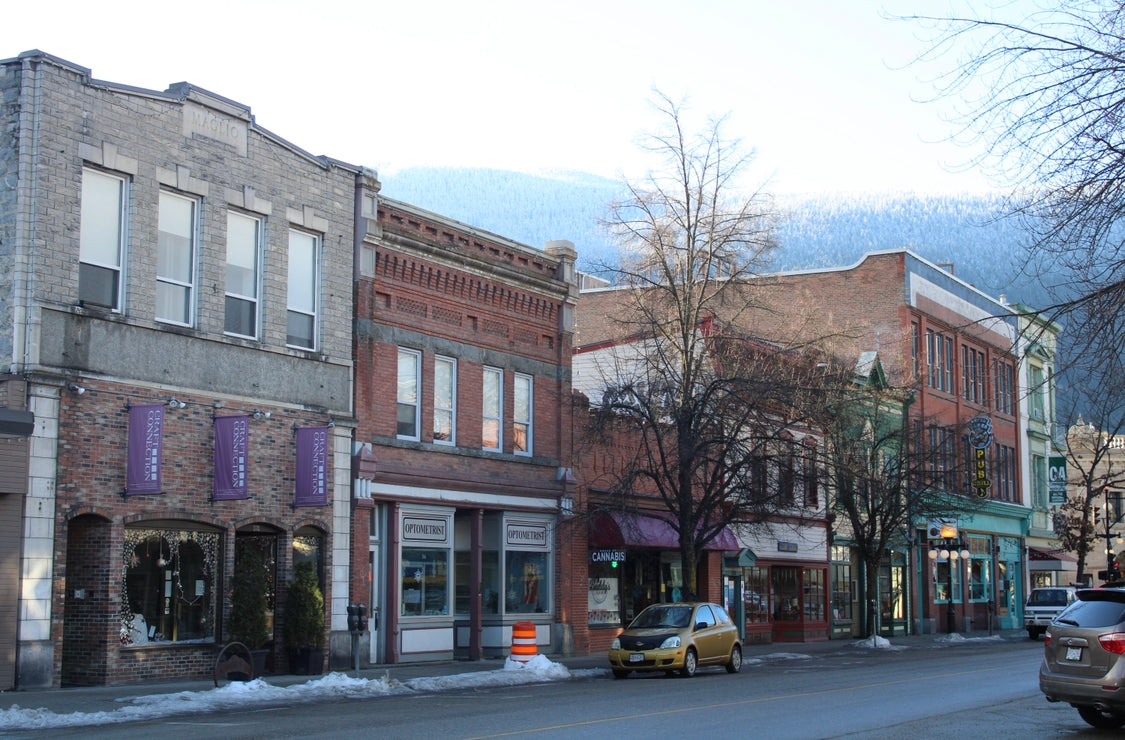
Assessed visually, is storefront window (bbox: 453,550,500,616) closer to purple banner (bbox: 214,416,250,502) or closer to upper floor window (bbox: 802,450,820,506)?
upper floor window (bbox: 802,450,820,506)

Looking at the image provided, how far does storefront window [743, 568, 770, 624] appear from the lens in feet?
131

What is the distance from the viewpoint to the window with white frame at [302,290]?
82.3 ft

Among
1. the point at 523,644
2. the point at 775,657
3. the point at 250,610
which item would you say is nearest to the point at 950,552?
the point at 775,657

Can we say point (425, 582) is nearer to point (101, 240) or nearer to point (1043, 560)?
point (101, 240)

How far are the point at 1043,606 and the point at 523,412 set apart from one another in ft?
87.4

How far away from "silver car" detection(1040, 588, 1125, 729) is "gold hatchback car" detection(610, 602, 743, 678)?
34.2 ft

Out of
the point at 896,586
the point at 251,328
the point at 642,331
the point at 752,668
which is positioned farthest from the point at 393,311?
the point at 896,586

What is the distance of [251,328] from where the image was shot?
24.0 metres

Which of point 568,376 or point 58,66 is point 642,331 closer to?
point 568,376

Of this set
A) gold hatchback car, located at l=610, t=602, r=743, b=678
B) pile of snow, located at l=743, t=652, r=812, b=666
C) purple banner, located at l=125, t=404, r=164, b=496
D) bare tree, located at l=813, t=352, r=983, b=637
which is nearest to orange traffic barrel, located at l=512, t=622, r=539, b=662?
gold hatchback car, located at l=610, t=602, r=743, b=678

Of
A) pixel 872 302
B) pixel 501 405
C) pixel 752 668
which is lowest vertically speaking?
pixel 752 668

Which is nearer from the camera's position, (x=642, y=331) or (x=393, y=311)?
(x=393, y=311)

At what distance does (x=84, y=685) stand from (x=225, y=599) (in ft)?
10.1

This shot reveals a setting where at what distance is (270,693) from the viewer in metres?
19.5
